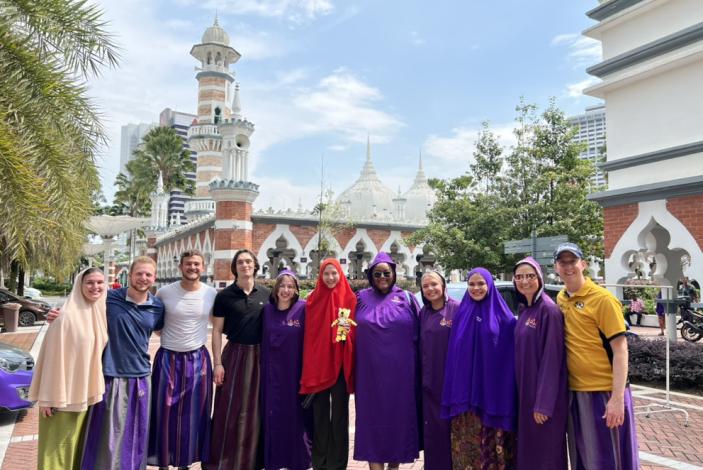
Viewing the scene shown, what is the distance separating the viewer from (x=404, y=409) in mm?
4137

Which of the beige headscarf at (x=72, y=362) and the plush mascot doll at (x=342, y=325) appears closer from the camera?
the beige headscarf at (x=72, y=362)

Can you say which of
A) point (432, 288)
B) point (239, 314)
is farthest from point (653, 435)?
point (239, 314)

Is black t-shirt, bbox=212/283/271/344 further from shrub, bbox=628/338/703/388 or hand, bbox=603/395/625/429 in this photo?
shrub, bbox=628/338/703/388

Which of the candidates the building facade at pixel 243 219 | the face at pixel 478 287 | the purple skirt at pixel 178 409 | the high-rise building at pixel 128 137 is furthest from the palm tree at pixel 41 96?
the high-rise building at pixel 128 137

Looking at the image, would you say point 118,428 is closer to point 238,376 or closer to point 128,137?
point 238,376

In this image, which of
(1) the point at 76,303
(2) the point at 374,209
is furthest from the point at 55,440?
(2) the point at 374,209

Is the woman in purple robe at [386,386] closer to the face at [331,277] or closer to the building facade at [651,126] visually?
the face at [331,277]

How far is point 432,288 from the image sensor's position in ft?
13.4

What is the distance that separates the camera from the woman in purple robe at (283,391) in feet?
14.0

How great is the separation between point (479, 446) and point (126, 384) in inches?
99.5

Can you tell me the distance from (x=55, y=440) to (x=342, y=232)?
73.7 ft

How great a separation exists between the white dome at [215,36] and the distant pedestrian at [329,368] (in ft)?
115

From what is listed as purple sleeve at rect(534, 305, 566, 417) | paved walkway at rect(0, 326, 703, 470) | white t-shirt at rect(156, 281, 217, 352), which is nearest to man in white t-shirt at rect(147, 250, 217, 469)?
white t-shirt at rect(156, 281, 217, 352)

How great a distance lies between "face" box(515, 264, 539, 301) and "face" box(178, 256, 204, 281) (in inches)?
92.7
